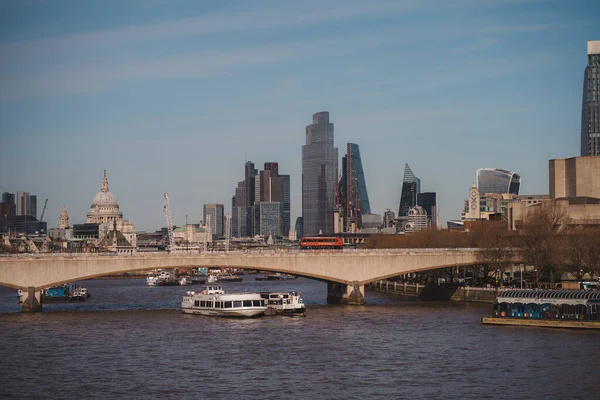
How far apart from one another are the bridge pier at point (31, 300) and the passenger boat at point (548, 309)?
50.5 meters

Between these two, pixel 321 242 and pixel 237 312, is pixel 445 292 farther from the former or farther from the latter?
pixel 321 242

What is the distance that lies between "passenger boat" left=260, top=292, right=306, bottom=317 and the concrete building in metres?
92.6

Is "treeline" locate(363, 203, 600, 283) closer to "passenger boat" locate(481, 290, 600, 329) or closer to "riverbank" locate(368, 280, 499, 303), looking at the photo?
"riverbank" locate(368, 280, 499, 303)

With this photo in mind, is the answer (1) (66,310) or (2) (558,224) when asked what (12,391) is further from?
(2) (558,224)

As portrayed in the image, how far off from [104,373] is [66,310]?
53.4m

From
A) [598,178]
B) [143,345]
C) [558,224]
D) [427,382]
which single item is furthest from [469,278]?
[427,382]

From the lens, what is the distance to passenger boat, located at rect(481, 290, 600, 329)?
8688 cm

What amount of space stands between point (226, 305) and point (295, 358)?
3561 centimetres

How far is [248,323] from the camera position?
9881cm

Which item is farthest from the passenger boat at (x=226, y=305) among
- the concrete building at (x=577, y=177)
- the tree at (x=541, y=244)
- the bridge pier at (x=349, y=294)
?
the concrete building at (x=577, y=177)

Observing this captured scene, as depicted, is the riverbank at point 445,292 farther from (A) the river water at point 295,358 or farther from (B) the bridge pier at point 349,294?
(A) the river water at point 295,358

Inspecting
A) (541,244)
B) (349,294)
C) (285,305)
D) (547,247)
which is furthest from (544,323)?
(541,244)

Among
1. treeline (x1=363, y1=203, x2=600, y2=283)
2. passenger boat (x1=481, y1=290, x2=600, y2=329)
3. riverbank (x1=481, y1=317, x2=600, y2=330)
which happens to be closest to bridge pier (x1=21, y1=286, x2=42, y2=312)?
riverbank (x1=481, y1=317, x2=600, y2=330)

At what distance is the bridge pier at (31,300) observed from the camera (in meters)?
112
